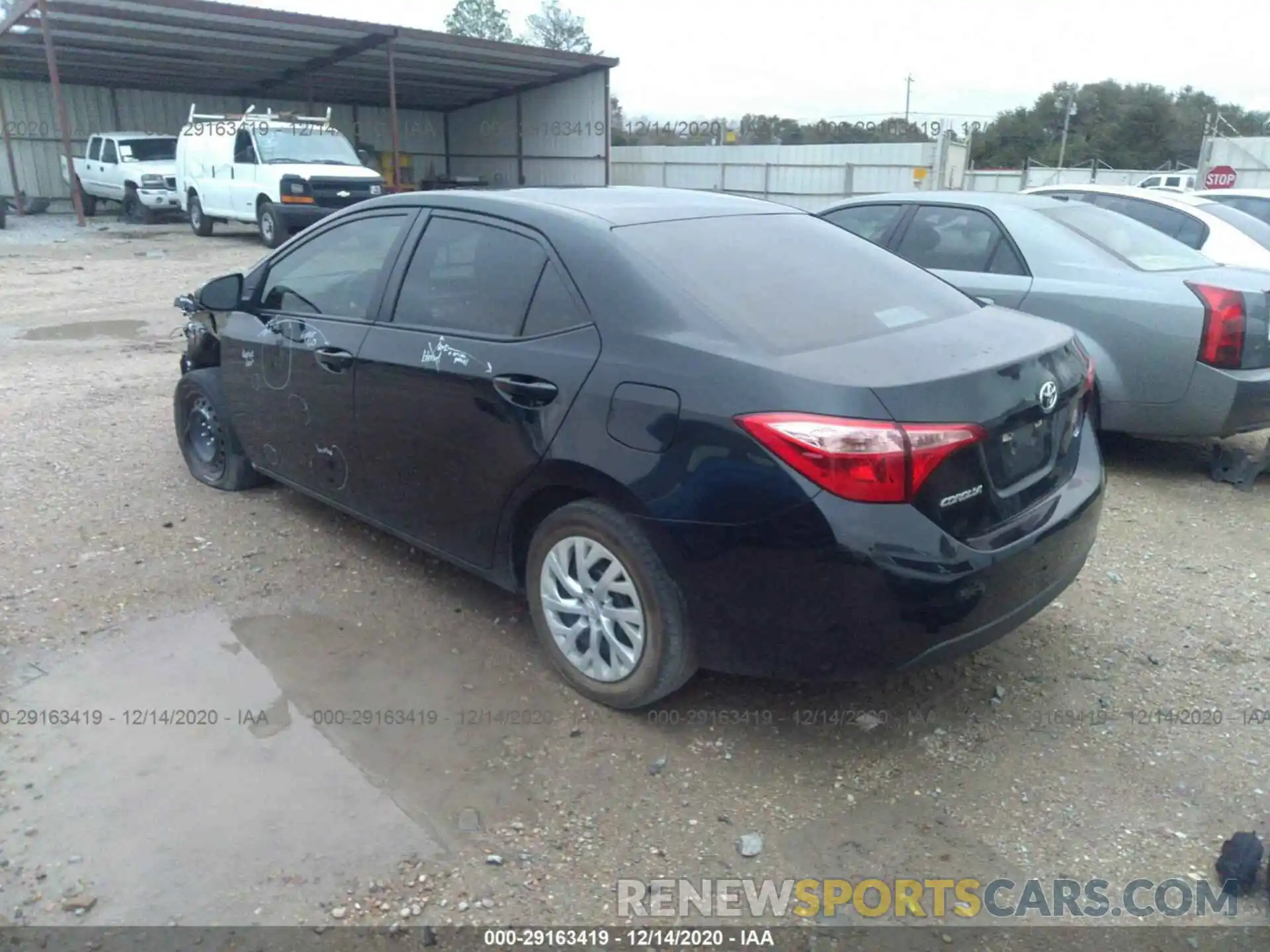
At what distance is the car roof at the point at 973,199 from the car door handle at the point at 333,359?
4075 mm

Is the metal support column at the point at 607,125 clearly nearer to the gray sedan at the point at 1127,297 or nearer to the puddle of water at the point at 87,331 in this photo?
the puddle of water at the point at 87,331

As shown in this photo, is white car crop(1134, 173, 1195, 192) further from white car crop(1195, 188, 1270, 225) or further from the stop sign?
white car crop(1195, 188, 1270, 225)

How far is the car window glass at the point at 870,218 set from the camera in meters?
6.63

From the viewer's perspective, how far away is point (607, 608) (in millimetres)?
3211

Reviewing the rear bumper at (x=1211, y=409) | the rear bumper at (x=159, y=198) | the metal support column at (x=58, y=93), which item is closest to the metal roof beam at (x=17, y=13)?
the metal support column at (x=58, y=93)

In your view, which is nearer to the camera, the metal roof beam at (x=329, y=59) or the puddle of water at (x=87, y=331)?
the puddle of water at (x=87, y=331)

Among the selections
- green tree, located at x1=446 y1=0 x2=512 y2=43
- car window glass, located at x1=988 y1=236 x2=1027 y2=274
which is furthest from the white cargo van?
green tree, located at x1=446 y1=0 x2=512 y2=43

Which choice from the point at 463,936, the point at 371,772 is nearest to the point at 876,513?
the point at 463,936

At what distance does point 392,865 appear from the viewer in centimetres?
268

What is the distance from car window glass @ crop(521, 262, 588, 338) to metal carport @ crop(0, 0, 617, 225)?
18.8 metres

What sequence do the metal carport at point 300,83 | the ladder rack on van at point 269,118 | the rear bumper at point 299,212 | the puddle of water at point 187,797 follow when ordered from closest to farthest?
the puddle of water at point 187,797, the rear bumper at point 299,212, the ladder rack on van at point 269,118, the metal carport at point 300,83

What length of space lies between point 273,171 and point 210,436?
13.4 metres

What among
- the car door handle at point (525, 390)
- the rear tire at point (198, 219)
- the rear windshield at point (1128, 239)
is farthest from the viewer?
the rear tire at point (198, 219)

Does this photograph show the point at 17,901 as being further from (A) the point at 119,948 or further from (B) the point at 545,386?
(B) the point at 545,386
